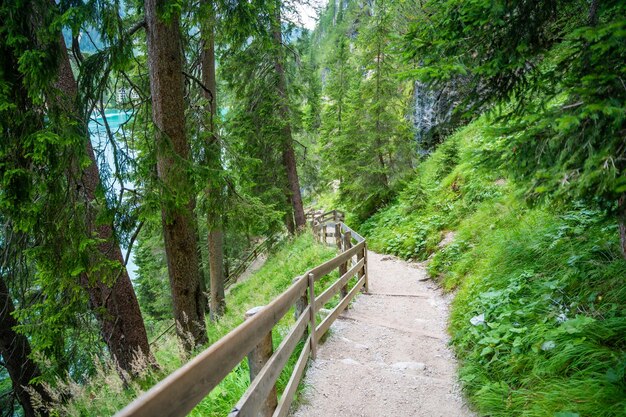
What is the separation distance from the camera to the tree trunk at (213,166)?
24.3ft

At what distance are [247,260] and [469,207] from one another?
51.1 ft

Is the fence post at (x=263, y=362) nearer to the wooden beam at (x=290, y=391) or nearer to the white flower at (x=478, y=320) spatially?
the wooden beam at (x=290, y=391)

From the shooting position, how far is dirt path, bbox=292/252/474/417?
12.7 ft

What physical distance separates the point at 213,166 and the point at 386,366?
4.62 m

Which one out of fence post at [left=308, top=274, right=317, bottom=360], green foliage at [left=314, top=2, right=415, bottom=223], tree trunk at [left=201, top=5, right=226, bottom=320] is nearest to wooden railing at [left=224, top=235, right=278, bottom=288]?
green foliage at [left=314, top=2, right=415, bottom=223]

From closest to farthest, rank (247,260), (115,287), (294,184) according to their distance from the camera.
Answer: (115,287), (294,184), (247,260)

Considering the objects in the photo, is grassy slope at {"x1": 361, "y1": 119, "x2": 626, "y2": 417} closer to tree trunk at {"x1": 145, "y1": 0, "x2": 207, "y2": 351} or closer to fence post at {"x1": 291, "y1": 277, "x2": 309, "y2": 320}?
fence post at {"x1": 291, "y1": 277, "x2": 309, "y2": 320}

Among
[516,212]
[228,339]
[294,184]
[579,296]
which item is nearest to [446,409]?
[579,296]

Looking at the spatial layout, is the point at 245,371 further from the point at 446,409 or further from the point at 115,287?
the point at 115,287

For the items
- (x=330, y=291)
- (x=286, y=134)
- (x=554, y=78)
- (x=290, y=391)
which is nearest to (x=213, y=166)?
(x=330, y=291)

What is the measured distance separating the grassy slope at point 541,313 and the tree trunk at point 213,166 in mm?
4650

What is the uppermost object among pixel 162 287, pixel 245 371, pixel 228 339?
pixel 228 339

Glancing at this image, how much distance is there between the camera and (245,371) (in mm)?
4020

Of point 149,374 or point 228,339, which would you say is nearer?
point 228,339
